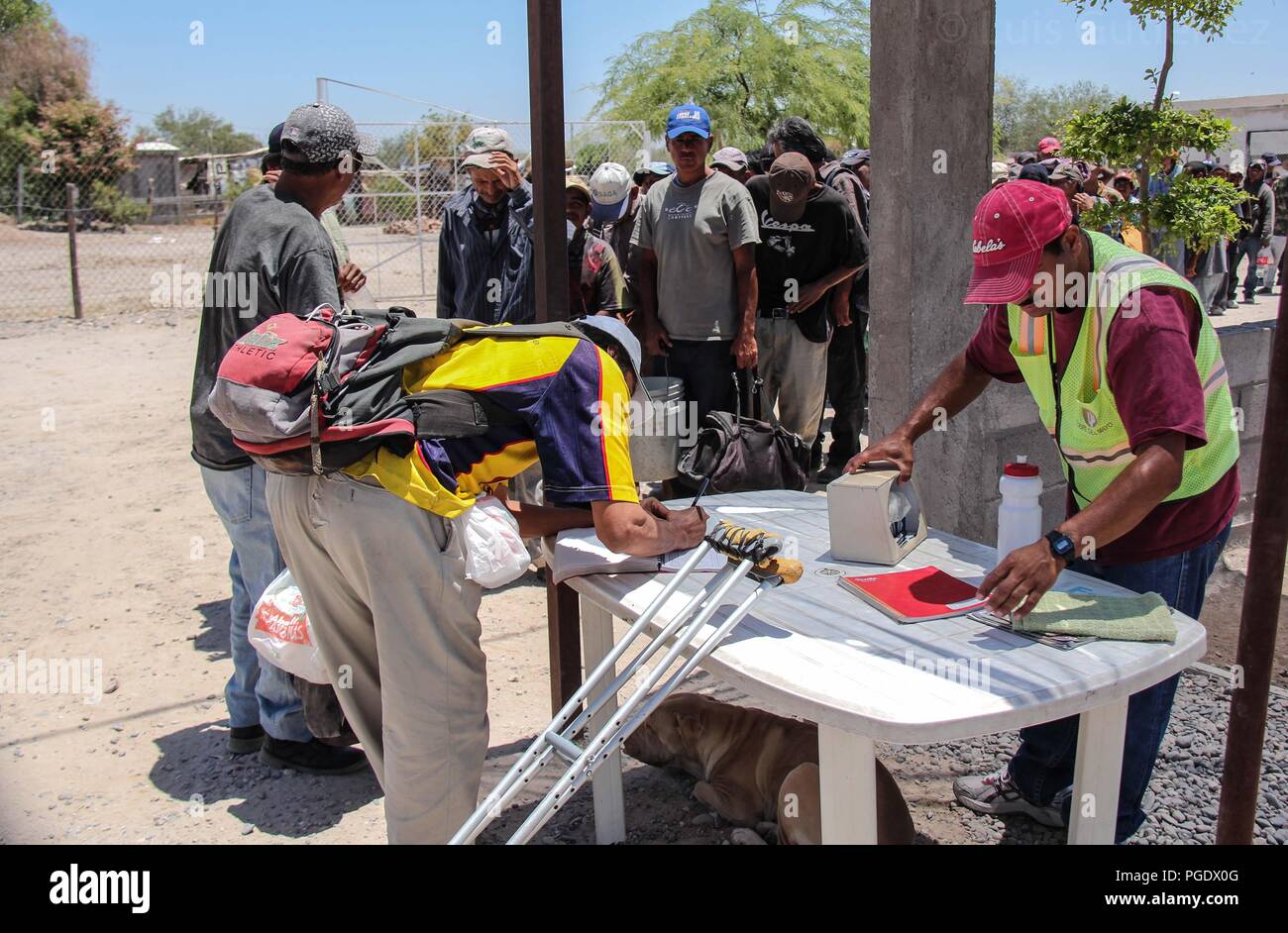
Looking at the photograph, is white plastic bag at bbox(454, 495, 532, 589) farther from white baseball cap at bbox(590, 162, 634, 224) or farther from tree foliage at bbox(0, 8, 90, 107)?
tree foliage at bbox(0, 8, 90, 107)

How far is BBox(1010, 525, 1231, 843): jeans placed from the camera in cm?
290

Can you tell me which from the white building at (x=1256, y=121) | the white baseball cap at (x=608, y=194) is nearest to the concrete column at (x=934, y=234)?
the white baseball cap at (x=608, y=194)

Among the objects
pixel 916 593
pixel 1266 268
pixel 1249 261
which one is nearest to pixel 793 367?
pixel 916 593

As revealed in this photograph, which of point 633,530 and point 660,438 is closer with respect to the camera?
point 633,530

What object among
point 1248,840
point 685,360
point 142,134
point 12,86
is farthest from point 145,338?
point 142,134

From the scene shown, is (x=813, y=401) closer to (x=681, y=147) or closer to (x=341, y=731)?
(x=681, y=147)

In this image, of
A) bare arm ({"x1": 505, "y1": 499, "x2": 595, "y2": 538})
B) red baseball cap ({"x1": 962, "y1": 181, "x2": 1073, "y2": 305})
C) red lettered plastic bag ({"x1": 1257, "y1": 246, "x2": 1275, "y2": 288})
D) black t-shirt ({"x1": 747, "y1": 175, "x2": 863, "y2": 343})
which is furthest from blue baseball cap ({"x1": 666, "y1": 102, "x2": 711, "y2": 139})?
red lettered plastic bag ({"x1": 1257, "y1": 246, "x2": 1275, "y2": 288})

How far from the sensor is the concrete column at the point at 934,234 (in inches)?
170

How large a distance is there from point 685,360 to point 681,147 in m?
1.18

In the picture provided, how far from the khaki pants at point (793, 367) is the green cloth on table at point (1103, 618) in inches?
163

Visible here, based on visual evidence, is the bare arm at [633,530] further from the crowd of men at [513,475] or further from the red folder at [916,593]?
the red folder at [916,593]

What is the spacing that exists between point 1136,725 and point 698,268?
374cm

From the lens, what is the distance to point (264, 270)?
11.9 ft

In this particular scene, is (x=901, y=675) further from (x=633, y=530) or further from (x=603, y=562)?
(x=603, y=562)
